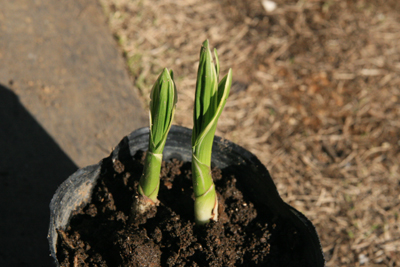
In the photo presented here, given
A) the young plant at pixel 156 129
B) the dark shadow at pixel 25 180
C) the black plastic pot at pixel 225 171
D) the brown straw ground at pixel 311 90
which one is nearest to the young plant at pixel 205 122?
the young plant at pixel 156 129

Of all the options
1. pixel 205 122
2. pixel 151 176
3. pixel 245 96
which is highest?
pixel 205 122

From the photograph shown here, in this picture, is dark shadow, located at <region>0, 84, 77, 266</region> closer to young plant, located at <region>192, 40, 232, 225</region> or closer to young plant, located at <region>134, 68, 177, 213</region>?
young plant, located at <region>134, 68, 177, 213</region>

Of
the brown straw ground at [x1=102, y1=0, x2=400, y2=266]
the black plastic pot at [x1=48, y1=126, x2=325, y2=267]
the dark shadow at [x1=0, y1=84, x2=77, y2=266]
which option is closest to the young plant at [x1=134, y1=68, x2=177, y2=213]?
the black plastic pot at [x1=48, y1=126, x2=325, y2=267]

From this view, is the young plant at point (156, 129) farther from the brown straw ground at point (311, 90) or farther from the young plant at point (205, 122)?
the brown straw ground at point (311, 90)

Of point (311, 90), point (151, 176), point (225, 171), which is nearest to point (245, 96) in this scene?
point (311, 90)

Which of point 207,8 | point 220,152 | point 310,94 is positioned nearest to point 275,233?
point 220,152

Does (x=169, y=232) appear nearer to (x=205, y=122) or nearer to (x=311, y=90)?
(x=205, y=122)
